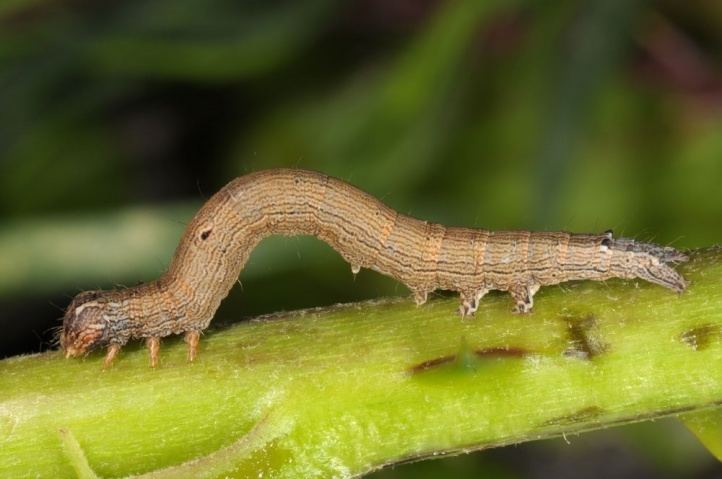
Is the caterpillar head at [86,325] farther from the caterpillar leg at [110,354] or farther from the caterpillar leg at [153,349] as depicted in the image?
the caterpillar leg at [153,349]

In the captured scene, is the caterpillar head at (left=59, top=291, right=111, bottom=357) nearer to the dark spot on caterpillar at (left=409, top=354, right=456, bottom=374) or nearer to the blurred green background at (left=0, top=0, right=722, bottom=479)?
the dark spot on caterpillar at (left=409, top=354, right=456, bottom=374)

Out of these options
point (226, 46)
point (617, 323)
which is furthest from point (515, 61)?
point (617, 323)

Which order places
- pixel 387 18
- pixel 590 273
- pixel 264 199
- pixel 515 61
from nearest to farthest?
pixel 590 273
pixel 264 199
pixel 515 61
pixel 387 18

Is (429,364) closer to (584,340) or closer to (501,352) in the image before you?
(501,352)

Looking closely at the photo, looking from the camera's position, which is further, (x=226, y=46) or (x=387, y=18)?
(x=387, y=18)

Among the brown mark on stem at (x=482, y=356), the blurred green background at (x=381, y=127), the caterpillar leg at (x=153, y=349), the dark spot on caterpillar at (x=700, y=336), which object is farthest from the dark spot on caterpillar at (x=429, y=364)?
the blurred green background at (x=381, y=127)

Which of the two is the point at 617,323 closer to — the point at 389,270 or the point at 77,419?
the point at 389,270
